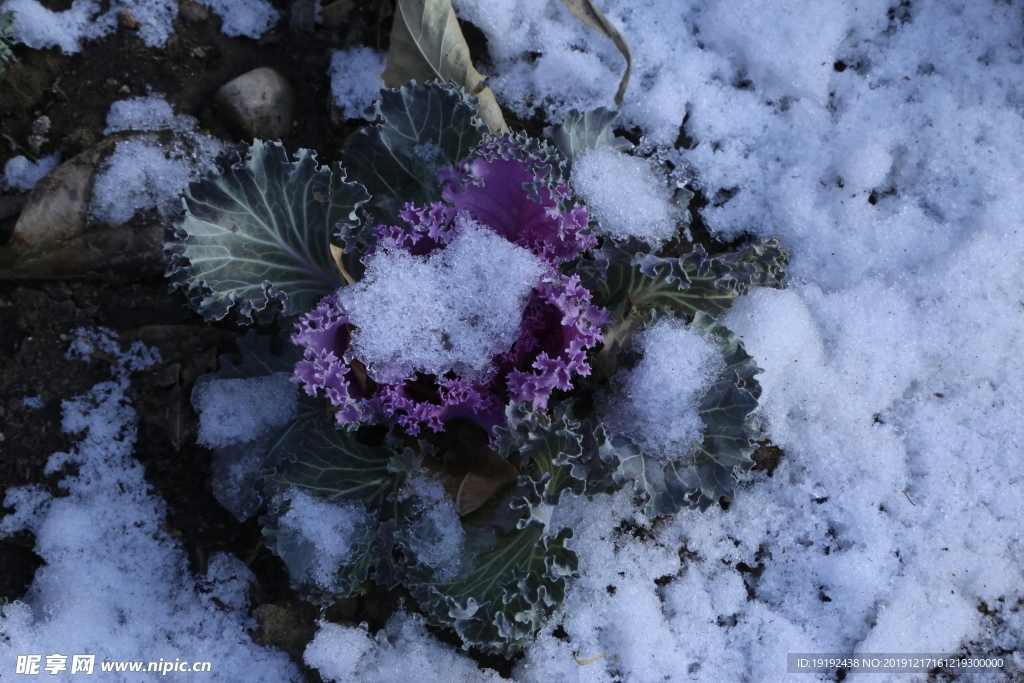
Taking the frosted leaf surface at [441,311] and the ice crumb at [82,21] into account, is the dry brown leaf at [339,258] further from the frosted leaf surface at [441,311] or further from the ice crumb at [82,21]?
the ice crumb at [82,21]

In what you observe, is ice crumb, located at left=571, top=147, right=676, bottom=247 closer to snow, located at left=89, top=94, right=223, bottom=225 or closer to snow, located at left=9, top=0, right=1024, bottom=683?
snow, located at left=9, top=0, right=1024, bottom=683

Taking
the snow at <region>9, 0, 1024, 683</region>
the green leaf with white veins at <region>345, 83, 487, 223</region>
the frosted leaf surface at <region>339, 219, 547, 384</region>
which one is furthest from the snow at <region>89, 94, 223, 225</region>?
the snow at <region>9, 0, 1024, 683</region>

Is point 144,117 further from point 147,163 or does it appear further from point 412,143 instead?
point 412,143

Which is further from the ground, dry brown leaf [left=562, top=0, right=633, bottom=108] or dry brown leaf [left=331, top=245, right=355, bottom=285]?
dry brown leaf [left=562, top=0, right=633, bottom=108]

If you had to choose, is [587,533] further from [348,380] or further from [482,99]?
[482,99]

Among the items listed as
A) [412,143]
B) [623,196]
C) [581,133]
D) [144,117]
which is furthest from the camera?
[144,117]

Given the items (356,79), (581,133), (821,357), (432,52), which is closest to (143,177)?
(356,79)

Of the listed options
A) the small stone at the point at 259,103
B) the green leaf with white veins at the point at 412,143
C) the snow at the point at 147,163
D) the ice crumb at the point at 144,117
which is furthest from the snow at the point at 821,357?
the ice crumb at the point at 144,117
